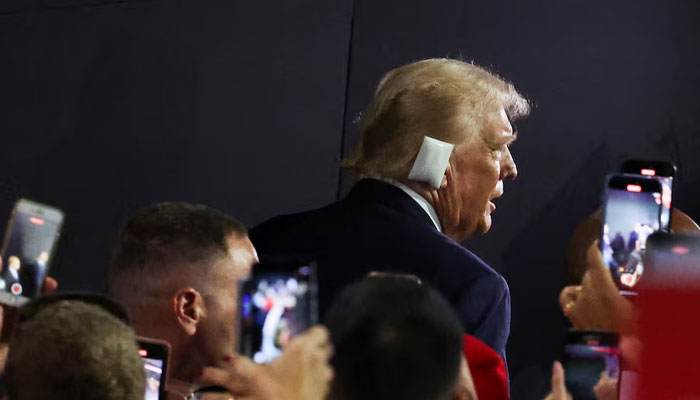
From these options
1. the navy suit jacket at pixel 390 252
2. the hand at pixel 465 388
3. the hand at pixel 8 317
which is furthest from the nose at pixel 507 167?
the hand at pixel 465 388

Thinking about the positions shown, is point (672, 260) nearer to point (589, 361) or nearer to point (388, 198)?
point (589, 361)

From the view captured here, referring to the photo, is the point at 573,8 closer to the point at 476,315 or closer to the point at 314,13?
the point at 314,13

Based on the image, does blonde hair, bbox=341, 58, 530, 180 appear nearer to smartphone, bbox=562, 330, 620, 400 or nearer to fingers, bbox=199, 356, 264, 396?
smartphone, bbox=562, 330, 620, 400

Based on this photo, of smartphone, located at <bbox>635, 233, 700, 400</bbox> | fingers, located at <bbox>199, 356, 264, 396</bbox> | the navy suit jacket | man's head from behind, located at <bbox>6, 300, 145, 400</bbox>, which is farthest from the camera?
the navy suit jacket

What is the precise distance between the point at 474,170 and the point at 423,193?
0.11 m

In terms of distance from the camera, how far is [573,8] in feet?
12.4

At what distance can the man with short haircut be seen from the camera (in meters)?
2.05

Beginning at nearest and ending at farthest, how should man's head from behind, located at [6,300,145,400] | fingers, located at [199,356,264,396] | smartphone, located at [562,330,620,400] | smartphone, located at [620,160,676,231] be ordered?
fingers, located at [199,356,264,396] < man's head from behind, located at [6,300,145,400] < smartphone, located at [562,330,620,400] < smartphone, located at [620,160,676,231]

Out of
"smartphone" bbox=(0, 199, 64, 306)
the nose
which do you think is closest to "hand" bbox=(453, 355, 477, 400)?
"smartphone" bbox=(0, 199, 64, 306)

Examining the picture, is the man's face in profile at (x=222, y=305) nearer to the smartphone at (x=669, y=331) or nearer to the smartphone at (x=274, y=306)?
the smartphone at (x=274, y=306)

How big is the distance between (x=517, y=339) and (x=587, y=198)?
0.43 metres

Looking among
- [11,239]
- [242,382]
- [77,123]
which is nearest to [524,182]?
[77,123]

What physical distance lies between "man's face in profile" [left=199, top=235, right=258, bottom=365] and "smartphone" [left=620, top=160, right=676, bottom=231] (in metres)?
0.59

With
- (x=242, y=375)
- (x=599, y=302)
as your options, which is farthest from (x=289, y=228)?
(x=242, y=375)
